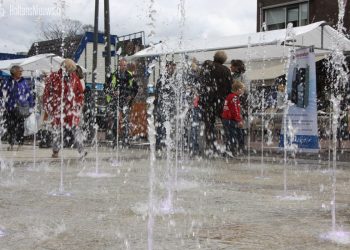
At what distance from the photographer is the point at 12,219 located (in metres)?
4.46

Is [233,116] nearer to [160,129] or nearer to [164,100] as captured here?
[164,100]

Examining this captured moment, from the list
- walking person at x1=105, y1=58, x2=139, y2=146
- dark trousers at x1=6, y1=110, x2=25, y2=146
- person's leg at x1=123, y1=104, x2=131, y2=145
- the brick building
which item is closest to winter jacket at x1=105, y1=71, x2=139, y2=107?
walking person at x1=105, y1=58, x2=139, y2=146

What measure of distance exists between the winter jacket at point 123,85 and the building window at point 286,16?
15.4m

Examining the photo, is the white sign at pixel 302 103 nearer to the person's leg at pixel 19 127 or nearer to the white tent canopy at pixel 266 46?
the white tent canopy at pixel 266 46

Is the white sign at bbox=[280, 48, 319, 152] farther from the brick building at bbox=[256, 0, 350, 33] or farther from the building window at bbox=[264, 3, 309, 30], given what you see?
the building window at bbox=[264, 3, 309, 30]

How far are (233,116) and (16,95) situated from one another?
4.21 m

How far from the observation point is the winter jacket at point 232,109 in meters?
10.3

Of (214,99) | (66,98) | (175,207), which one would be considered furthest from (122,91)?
(175,207)

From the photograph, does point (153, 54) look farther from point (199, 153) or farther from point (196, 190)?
point (196, 190)

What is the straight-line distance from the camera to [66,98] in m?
9.35

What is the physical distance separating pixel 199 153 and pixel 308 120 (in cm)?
208

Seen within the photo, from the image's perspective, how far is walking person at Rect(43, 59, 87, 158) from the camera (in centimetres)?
931

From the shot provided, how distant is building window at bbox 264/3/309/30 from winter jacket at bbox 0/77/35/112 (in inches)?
692

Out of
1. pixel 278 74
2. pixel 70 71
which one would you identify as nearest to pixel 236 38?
pixel 278 74
